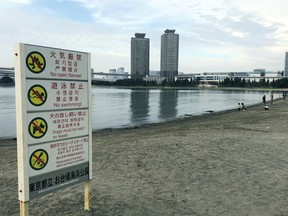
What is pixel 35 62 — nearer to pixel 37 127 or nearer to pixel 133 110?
pixel 37 127

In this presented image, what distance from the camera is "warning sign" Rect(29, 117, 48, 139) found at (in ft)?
12.4

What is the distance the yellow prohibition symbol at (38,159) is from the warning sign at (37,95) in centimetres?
64

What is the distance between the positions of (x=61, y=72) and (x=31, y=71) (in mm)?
500

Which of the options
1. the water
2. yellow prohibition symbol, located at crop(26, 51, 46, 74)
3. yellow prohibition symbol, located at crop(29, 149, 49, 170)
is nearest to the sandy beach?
yellow prohibition symbol, located at crop(29, 149, 49, 170)

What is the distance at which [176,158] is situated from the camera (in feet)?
27.3

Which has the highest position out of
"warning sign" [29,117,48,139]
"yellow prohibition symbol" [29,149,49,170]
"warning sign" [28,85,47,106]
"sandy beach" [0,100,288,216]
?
"warning sign" [28,85,47,106]

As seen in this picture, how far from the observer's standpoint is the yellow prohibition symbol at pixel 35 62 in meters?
3.66

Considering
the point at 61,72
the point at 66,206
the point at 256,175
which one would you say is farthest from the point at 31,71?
the point at 256,175

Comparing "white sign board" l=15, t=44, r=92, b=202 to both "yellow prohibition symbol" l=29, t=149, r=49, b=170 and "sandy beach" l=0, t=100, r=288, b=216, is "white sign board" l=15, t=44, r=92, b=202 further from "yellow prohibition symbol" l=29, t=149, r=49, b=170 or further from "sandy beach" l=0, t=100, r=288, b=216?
"sandy beach" l=0, t=100, r=288, b=216

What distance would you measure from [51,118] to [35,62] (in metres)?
0.79

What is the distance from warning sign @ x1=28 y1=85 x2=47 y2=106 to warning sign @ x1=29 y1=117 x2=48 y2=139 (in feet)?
0.72

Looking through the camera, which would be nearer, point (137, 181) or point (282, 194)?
point (282, 194)

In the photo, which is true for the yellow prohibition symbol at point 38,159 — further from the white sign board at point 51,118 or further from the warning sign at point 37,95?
the warning sign at point 37,95

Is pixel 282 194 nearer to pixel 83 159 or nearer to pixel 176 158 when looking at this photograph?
pixel 176 158
